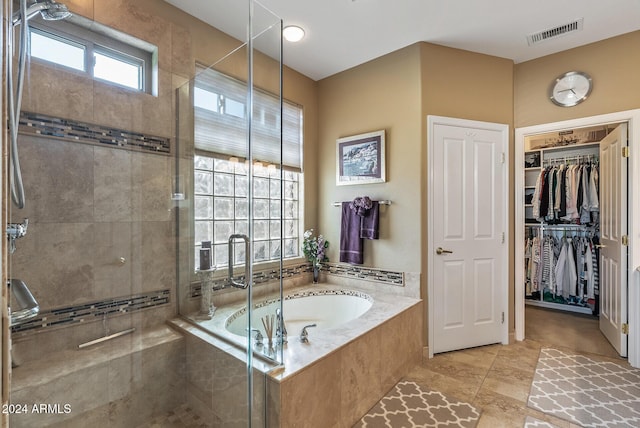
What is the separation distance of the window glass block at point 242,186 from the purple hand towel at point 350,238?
1.30 metres

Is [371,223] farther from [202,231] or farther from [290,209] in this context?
[202,231]

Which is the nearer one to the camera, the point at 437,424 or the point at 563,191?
the point at 437,424

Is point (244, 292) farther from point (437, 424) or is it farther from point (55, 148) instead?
point (437, 424)

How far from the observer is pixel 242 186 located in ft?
6.29

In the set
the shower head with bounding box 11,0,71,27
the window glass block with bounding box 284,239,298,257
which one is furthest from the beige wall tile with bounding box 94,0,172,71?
the window glass block with bounding box 284,239,298,257

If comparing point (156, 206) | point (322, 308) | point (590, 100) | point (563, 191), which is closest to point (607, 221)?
point (563, 191)

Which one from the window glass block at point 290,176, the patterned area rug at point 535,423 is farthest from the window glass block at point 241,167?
Answer: the patterned area rug at point 535,423

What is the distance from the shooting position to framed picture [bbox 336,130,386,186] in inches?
111

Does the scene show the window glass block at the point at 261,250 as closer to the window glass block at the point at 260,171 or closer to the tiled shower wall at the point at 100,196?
the window glass block at the point at 260,171

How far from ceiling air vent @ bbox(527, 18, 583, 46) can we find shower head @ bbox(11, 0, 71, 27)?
3.25 meters

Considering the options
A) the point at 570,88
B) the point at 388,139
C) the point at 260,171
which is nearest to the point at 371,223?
the point at 388,139

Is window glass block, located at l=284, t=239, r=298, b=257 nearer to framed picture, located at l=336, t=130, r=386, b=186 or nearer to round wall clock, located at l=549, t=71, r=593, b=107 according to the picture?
framed picture, located at l=336, t=130, r=386, b=186

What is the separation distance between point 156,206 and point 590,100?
3.64 meters

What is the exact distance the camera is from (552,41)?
254cm
